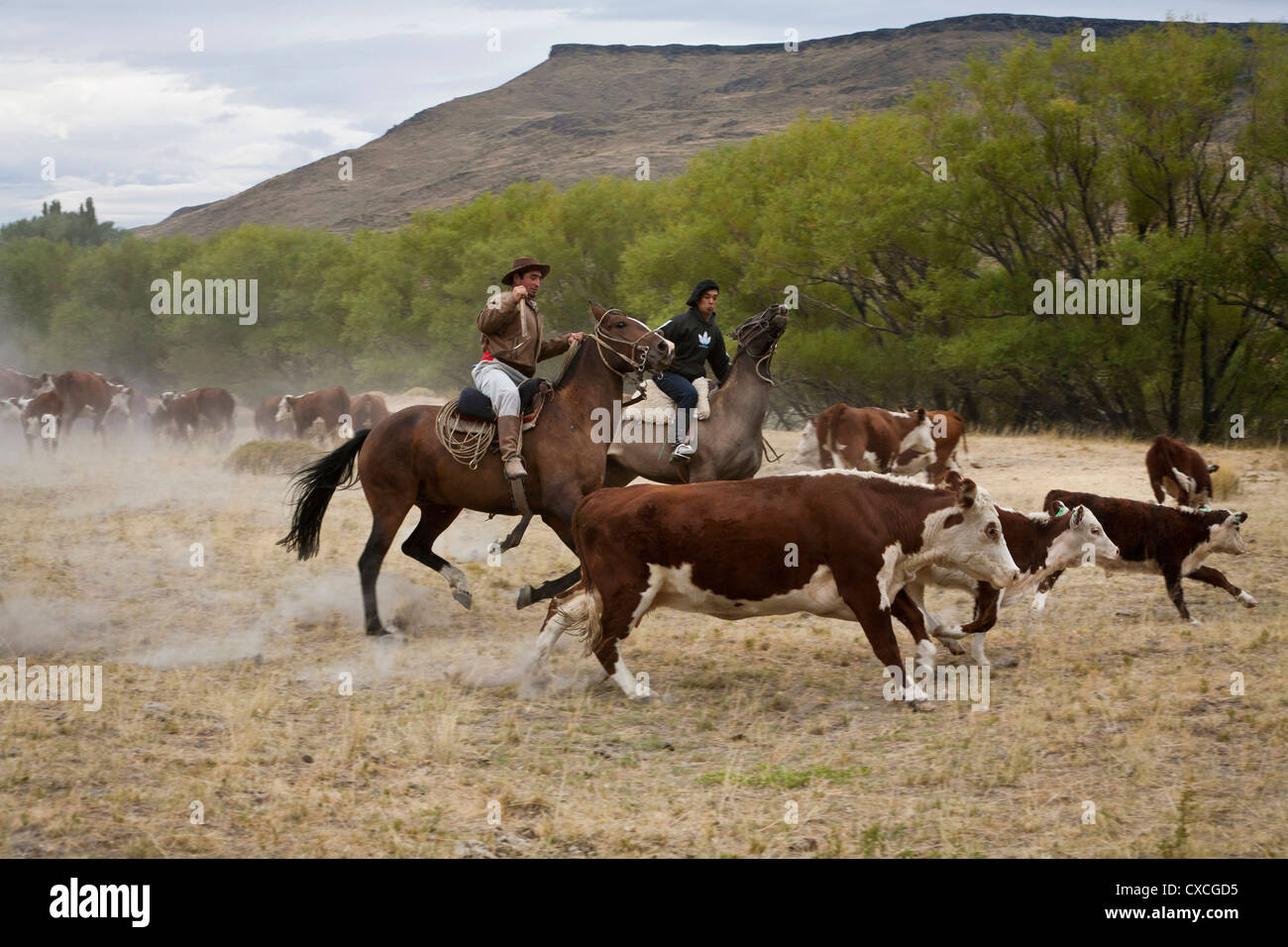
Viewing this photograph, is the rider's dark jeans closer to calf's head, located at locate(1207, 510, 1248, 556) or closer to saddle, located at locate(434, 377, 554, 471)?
saddle, located at locate(434, 377, 554, 471)

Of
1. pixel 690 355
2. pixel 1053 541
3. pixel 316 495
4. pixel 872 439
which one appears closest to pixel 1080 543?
pixel 1053 541

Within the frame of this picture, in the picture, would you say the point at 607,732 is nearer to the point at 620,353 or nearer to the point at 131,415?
the point at 620,353

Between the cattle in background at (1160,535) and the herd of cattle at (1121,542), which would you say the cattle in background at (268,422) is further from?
the cattle in background at (1160,535)

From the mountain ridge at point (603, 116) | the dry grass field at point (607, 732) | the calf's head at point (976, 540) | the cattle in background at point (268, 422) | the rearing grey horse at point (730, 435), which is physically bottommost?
the dry grass field at point (607, 732)

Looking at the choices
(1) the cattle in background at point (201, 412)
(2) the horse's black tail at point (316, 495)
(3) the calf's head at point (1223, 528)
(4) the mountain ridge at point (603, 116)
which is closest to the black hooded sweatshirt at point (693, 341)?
(2) the horse's black tail at point (316, 495)

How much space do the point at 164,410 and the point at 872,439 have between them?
1898cm

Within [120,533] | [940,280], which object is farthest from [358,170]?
[120,533]

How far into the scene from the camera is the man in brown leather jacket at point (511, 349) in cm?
923

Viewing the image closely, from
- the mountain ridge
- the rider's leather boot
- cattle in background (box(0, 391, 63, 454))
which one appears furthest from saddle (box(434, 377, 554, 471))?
the mountain ridge

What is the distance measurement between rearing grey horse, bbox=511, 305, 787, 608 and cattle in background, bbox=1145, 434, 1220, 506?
484 centimetres

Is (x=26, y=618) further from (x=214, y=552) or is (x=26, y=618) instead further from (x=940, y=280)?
(x=940, y=280)

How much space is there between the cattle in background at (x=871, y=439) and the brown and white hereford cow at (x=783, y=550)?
8.49 meters

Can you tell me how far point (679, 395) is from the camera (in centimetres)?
1080

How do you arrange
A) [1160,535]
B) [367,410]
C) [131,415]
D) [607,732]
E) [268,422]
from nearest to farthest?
1. [607,732]
2. [1160,535]
3. [367,410]
4. [268,422]
5. [131,415]
